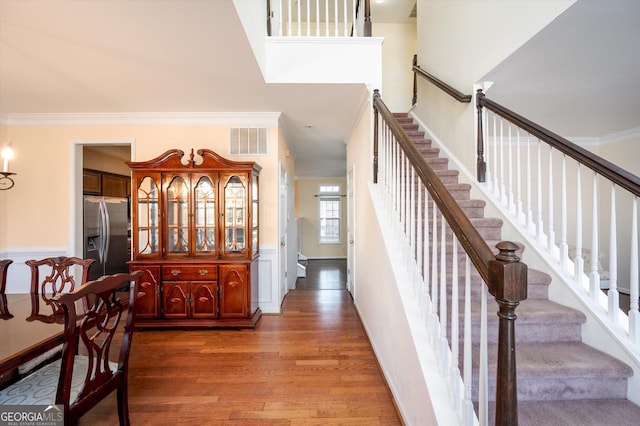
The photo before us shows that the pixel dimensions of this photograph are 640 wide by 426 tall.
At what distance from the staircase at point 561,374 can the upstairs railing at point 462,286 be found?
19cm

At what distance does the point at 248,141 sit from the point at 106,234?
8.24 feet

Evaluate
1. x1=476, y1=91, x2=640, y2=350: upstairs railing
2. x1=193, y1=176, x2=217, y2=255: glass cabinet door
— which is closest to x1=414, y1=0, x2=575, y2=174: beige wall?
x1=476, y1=91, x2=640, y2=350: upstairs railing

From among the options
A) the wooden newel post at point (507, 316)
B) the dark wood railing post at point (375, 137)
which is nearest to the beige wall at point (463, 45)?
the dark wood railing post at point (375, 137)

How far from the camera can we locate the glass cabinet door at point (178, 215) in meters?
3.42

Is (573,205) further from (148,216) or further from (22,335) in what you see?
(22,335)

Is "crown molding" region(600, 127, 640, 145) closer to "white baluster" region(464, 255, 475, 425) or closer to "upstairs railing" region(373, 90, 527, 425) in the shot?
"upstairs railing" region(373, 90, 527, 425)

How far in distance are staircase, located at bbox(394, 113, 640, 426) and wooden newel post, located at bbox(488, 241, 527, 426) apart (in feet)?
1.65

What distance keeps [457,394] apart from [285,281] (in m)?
3.52

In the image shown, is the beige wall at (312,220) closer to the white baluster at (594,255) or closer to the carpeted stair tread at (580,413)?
the white baluster at (594,255)

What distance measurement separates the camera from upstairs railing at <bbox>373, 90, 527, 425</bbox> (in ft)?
2.73

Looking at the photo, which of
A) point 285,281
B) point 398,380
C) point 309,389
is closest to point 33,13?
point 309,389

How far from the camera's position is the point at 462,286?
Answer: 77.0 inches

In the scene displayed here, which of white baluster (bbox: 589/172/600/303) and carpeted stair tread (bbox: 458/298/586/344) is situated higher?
white baluster (bbox: 589/172/600/303)

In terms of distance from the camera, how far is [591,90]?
110 inches
